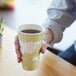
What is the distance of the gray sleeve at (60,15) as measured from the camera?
99cm

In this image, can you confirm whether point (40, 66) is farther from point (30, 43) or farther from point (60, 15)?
point (60, 15)

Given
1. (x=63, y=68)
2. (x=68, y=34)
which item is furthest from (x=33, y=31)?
(x=68, y=34)

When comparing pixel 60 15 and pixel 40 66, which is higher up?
pixel 60 15

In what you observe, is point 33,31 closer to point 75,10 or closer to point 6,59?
point 6,59

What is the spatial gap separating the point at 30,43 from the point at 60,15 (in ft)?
1.37

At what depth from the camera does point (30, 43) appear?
64cm

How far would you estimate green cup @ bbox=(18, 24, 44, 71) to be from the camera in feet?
2.09

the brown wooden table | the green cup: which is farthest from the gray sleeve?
the green cup

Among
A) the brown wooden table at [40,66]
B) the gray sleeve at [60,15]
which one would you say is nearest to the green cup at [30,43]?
the brown wooden table at [40,66]

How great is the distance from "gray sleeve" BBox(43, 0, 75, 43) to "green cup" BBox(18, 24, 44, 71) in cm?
30

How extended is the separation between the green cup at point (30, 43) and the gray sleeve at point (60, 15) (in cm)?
30

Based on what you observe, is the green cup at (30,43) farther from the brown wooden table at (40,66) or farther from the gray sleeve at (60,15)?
the gray sleeve at (60,15)

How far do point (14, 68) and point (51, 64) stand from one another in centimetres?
14

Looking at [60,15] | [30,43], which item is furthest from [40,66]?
[60,15]
